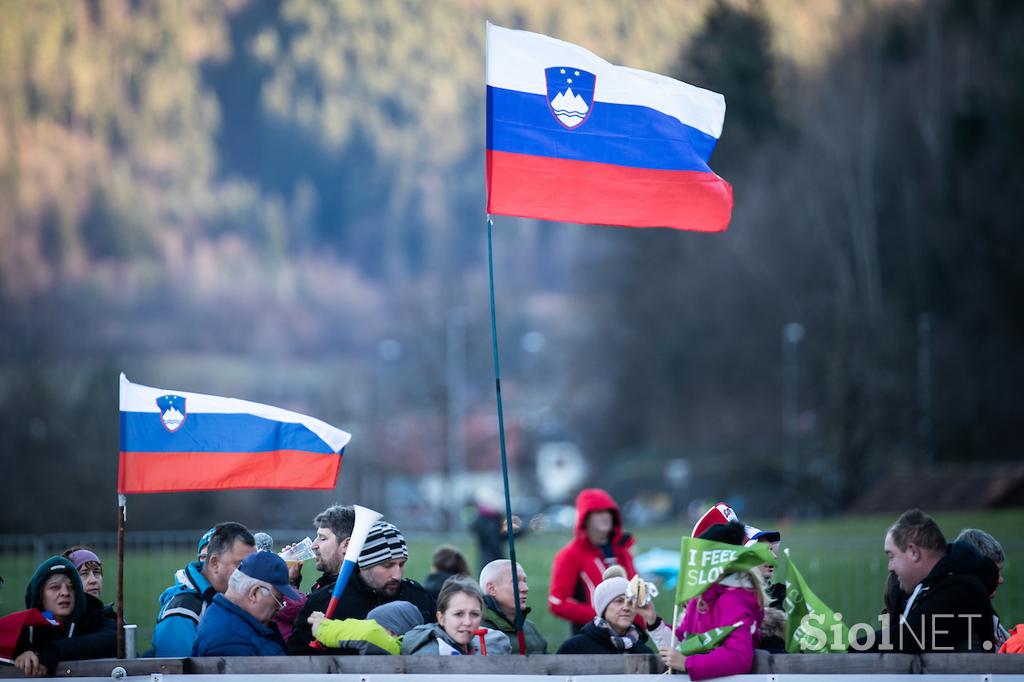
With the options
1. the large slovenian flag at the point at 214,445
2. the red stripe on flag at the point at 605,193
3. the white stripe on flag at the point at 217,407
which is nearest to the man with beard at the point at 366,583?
the large slovenian flag at the point at 214,445

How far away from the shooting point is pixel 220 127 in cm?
16650

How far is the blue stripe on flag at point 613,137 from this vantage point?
26.0 feet

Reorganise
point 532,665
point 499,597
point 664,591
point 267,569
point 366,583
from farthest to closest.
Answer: point 664,591, point 499,597, point 366,583, point 267,569, point 532,665

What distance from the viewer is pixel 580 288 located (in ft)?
257

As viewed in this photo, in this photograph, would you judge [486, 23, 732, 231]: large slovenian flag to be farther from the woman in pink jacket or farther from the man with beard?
the woman in pink jacket

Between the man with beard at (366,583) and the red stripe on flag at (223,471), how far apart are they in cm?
54

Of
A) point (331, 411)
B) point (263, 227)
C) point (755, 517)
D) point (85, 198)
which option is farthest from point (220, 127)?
point (755, 517)

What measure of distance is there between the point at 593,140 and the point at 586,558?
3457mm

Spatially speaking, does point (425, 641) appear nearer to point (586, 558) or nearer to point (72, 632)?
point (72, 632)

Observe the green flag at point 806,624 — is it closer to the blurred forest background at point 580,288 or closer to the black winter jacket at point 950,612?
the black winter jacket at point 950,612

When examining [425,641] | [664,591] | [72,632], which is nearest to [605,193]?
[425,641]

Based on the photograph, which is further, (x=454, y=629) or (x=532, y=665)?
(x=454, y=629)

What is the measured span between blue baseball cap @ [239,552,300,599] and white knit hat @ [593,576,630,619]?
1.67 meters

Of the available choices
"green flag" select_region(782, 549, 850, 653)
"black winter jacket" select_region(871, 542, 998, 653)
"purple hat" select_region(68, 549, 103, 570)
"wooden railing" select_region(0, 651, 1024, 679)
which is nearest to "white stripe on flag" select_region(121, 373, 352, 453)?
"purple hat" select_region(68, 549, 103, 570)
